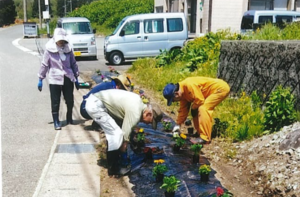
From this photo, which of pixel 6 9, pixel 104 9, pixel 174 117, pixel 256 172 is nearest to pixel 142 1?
pixel 104 9

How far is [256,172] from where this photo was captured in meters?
4.61

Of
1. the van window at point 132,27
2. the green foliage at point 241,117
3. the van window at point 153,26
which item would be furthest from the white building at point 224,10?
the green foliage at point 241,117

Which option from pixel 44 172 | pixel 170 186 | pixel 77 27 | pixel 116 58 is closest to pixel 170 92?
pixel 170 186

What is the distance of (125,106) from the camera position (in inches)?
166

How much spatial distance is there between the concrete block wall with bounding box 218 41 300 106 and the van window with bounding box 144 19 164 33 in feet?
24.7

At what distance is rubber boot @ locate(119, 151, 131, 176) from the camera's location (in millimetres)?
4481

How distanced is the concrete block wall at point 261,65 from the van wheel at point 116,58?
7947mm

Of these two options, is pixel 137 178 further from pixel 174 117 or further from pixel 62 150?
pixel 174 117

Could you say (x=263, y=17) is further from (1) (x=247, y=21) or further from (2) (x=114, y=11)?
(2) (x=114, y=11)

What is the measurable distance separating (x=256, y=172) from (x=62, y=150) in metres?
2.85

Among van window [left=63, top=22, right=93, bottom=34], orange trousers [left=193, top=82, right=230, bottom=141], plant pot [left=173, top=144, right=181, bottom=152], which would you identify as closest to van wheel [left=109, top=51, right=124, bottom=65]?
van window [left=63, top=22, right=93, bottom=34]

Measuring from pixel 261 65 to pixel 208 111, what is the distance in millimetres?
1685

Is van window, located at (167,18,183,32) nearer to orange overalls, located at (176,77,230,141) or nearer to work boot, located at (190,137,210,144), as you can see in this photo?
orange overalls, located at (176,77,230,141)

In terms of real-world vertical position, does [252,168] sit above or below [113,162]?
below
